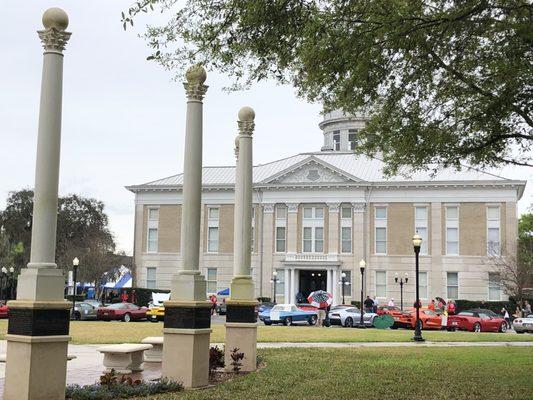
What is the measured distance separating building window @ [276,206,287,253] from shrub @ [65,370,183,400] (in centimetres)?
5598

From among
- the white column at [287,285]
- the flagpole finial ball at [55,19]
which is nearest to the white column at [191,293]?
the flagpole finial ball at [55,19]

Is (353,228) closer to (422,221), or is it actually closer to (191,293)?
(422,221)

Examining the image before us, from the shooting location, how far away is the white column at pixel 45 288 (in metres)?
10.8

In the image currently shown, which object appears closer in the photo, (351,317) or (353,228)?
(351,317)

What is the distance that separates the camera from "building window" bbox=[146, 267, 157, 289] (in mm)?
72750

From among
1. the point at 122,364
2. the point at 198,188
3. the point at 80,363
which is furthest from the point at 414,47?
the point at 80,363

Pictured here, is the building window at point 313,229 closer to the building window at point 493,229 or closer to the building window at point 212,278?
the building window at point 212,278

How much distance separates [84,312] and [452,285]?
33.9 metres

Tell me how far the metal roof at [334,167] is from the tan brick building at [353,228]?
0.16 meters

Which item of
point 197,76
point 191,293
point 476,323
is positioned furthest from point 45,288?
point 476,323

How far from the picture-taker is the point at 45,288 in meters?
11.1

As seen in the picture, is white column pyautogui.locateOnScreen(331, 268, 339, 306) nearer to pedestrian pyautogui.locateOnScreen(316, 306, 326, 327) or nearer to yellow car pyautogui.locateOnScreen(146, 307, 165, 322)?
pedestrian pyautogui.locateOnScreen(316, 306, 326, 327)

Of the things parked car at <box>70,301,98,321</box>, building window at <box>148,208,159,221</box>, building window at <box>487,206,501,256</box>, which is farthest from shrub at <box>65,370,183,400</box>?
building window at <box>148,208,159,221</box>

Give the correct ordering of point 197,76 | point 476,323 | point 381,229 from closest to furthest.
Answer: point 197,76 < point 476,323 < point 381,229
